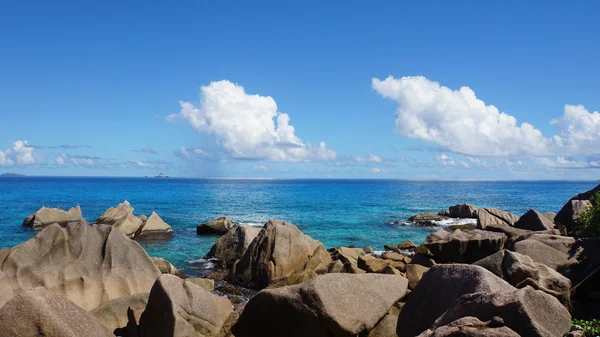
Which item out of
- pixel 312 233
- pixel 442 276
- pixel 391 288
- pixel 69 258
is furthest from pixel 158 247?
pixel 442 276

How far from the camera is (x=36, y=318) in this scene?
10633 millimetres

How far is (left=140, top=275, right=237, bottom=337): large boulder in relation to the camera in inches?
513

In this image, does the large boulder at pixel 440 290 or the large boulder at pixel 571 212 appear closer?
the large boulder at pixel 440 290

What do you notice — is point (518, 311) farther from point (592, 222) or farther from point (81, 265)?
point (81, 265)

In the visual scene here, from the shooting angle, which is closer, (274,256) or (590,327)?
(590,327)

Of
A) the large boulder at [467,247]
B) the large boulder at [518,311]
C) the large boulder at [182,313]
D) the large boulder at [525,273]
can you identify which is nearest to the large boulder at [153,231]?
the large boulder at [467,247]

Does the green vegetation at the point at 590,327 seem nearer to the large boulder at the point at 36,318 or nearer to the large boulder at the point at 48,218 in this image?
the large boulder at the point at 36,318

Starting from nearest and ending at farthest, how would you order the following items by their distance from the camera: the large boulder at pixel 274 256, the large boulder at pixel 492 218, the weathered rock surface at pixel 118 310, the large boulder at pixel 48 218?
the weathered rock surface at pixel 118 310, the large boulder at pixel 274 256, the large boulder at pixel 492 218, the large boulder at pixel 48 218

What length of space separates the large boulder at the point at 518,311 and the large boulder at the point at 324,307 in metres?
3.38

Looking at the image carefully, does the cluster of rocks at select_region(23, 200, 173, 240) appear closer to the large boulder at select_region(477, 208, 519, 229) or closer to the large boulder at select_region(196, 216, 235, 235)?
the large boulder at select_region(196, 216, 235, 235)

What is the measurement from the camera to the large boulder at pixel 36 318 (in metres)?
10.6

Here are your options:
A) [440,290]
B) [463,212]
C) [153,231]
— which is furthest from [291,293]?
[463,212]

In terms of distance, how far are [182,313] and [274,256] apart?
34.3ft

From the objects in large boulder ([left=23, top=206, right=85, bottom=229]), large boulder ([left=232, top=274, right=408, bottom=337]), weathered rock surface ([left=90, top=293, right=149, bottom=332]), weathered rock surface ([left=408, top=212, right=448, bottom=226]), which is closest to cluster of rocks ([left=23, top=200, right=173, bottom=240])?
large boulder ([left=23, top=206, right=85, bottom=229])
